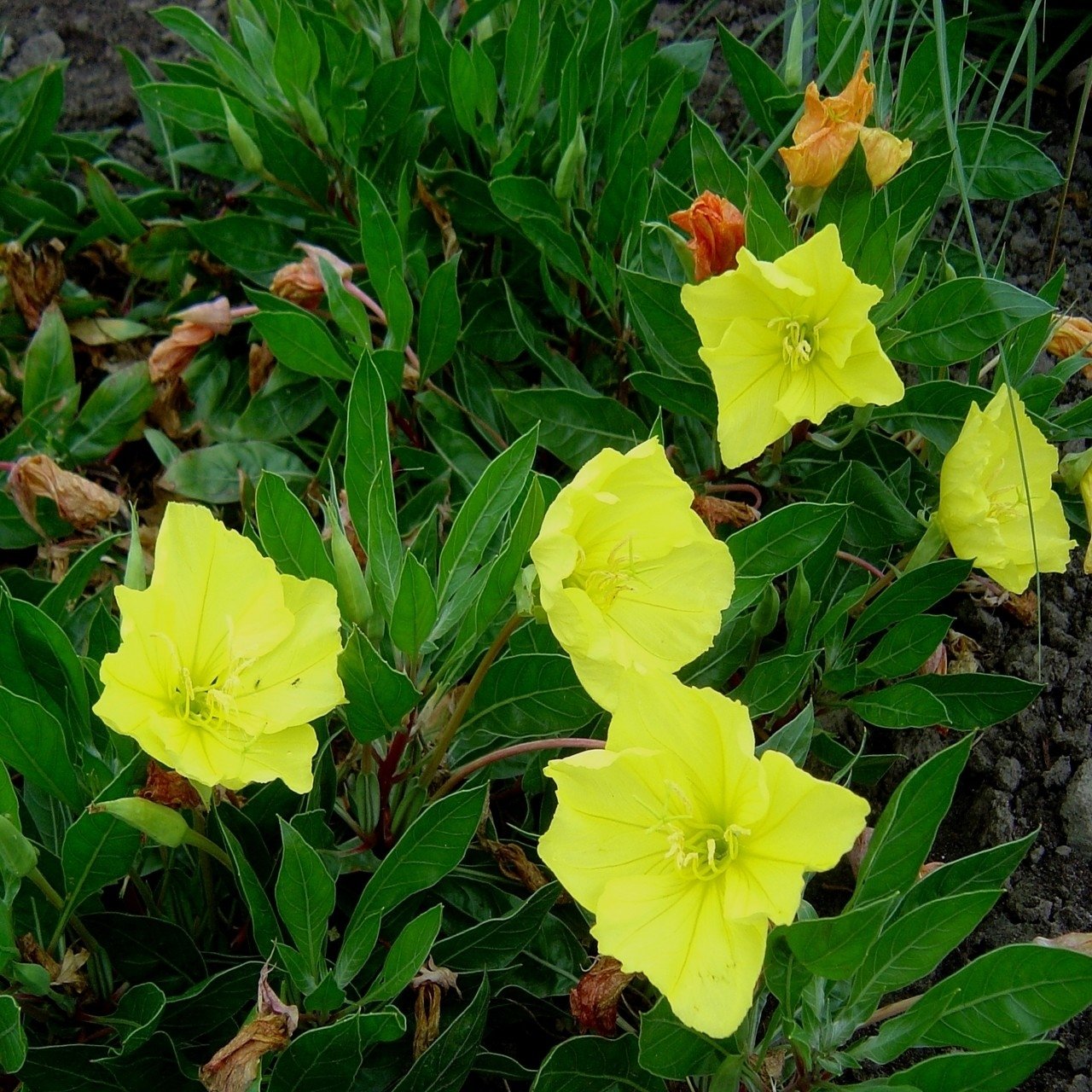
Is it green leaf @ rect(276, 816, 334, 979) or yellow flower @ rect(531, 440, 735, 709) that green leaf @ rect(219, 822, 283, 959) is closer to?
→ green leaf @ rect(276, 816, 334, 979)

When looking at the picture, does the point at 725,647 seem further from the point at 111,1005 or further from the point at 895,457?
the point at 111,1005

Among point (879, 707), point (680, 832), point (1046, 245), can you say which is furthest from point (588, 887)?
point (1046, 245)

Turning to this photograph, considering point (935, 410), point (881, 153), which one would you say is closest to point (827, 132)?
point (881, 153)

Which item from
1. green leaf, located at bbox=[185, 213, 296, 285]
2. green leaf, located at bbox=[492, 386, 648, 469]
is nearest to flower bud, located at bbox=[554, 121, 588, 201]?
green leaf, located at bbox=[492, 386, 648, 469]

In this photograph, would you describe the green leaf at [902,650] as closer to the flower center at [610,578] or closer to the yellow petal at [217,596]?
the flower center at [610,578]

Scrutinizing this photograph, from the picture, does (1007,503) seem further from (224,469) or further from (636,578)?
(224,469)

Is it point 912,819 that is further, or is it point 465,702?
point 465,702
